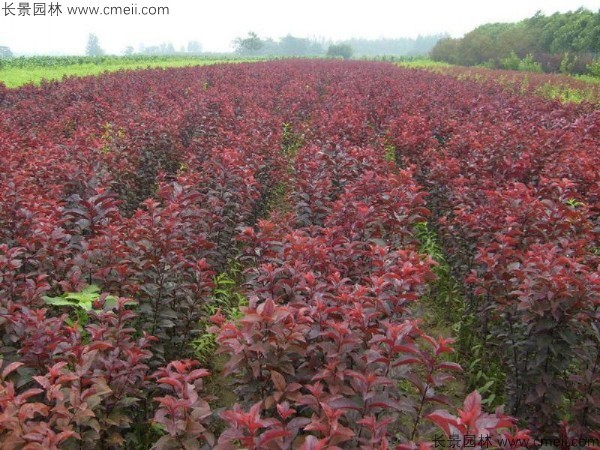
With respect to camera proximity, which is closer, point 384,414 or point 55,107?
point 384,414

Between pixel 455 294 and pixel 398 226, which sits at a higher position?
pixel 398 226

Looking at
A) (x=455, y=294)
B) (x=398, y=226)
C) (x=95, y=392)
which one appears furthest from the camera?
(x=455, y=294)

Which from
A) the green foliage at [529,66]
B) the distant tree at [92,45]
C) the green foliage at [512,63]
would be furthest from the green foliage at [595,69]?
the distant tree at [92,45]

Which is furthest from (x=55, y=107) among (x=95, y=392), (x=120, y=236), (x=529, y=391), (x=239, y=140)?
(x=529, y=391)

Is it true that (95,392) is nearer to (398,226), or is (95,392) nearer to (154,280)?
(154,280)

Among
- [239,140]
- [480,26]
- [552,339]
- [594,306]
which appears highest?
[480,26]

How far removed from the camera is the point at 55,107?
1115 centimetres

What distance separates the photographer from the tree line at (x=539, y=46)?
33.2 metres

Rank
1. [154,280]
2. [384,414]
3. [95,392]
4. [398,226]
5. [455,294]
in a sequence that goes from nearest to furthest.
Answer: [95,392]
[384,414]
[154,280]
[398,226]
[455,294]

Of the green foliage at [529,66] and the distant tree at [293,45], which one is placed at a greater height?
the distant tree at [293,45]

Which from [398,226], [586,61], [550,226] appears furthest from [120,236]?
[586,61]

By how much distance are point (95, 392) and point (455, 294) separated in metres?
3.77

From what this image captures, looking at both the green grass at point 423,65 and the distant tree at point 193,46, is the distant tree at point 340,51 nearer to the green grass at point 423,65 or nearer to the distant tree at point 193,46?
the green grass at point 423,65

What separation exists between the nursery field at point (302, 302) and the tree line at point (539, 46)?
29604mm
